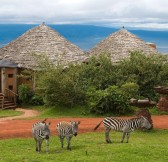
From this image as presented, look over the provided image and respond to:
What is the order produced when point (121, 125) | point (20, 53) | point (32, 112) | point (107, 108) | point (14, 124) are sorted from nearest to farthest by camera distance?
point (121, 125) → point (14, 124) → point (107, 108) → point (32, 112) → point (20, 53)

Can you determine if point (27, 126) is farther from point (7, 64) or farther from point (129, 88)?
point (7, 64)

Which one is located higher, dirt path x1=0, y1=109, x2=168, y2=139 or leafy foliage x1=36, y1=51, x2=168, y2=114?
leafy foliage x1=36, y1=51, x2=168, y2=114

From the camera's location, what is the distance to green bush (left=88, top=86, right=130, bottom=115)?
32594 mm

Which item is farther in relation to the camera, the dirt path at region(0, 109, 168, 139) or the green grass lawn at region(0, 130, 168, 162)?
the dirt path at region(0, 109, 168, 139)

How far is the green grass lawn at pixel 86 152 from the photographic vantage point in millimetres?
17875

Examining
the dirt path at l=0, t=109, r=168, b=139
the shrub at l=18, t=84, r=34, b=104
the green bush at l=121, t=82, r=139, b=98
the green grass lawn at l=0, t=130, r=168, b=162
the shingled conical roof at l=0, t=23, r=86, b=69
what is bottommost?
the dirt path at l=0, t=109, r=168, b=139

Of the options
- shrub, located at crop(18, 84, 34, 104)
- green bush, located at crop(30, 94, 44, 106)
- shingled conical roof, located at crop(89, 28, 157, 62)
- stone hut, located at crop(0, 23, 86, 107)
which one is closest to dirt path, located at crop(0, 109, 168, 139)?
green bush, located at crop(30, 94, 44, 106)

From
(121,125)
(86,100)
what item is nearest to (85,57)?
(86,100)

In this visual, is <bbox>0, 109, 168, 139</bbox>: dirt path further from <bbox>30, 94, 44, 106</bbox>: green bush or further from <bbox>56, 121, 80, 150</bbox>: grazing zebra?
<bbox>30, 94, 44, 106</bbox>: green bush

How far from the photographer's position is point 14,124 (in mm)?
28328

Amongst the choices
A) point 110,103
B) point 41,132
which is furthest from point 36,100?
point 41,132

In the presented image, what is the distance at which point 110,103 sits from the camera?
32.8m

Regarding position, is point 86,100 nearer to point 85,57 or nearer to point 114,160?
point 85,57

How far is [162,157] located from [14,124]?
12.5 m
